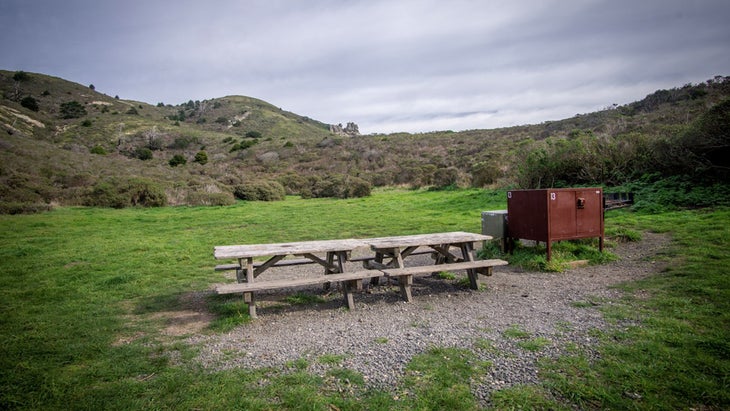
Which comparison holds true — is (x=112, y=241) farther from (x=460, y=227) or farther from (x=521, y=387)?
(x=521, y=387)

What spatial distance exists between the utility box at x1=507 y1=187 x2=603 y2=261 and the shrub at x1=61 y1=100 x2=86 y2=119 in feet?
198

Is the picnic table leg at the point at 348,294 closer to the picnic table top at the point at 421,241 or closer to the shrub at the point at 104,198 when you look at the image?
the picnic table top at the point at 421,241

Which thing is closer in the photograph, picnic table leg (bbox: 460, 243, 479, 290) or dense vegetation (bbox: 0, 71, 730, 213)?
picnic table leg (bbox: 460, 243, 479, 290)

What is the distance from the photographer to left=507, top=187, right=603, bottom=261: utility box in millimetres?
7145

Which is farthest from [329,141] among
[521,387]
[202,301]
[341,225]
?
[521,387]

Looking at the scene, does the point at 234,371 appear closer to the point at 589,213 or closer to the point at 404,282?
the point at 404,282

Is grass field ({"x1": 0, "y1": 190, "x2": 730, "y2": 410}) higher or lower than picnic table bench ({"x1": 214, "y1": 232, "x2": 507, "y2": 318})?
lower

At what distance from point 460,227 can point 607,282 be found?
16.9 ft

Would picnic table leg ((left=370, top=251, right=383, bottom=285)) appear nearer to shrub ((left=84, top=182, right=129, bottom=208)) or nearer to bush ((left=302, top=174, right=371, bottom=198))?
shrub ((left=84, top=182, right=129, bottom=208))

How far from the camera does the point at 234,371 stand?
3.59m

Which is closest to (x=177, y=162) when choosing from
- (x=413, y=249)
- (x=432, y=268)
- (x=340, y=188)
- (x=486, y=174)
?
(x=340, y=188)

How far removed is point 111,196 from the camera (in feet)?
65.8

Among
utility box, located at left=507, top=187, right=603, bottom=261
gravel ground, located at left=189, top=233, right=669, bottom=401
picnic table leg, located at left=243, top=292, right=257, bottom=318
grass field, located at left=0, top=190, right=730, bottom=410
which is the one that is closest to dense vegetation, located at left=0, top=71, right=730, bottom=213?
grass field, located at left=0, top=190, right=730, bottom=410

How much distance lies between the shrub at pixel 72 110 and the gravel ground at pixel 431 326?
196ft
